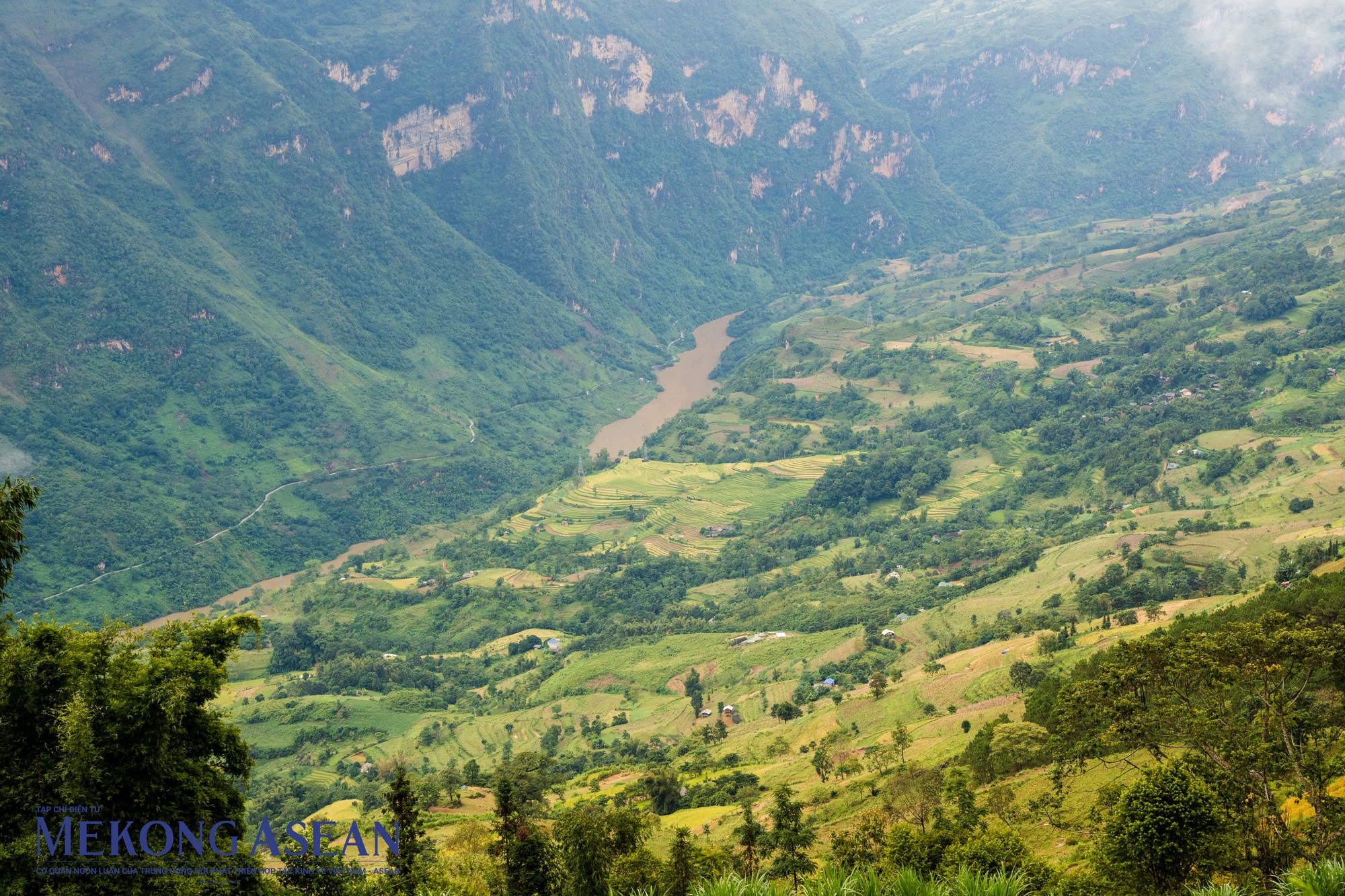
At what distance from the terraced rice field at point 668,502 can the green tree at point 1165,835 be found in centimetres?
8842

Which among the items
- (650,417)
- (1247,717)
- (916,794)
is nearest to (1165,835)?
(1247,717)

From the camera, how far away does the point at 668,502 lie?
125m

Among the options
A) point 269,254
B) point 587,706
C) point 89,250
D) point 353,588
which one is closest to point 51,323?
point 89,250

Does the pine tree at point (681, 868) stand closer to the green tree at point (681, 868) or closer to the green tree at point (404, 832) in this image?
the green tree at point (681, 868)

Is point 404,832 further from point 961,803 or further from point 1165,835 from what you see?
point 961,803

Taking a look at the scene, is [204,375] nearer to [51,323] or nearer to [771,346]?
[51,323]

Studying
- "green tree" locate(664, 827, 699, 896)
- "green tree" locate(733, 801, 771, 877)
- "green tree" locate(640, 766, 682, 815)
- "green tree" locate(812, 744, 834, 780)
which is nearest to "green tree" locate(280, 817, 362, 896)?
"green tree" locate(664, 827, 699, 896)

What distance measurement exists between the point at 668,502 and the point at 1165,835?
103 m

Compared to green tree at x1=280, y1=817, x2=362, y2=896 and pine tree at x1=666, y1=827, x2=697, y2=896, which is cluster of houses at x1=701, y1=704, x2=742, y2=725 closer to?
pine tree at x1=666, y1=827, x2=697, y2=896

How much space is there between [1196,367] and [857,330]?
62506 mm

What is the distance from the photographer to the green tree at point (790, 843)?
34.9 m

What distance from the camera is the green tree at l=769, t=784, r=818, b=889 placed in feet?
114

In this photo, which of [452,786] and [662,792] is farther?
[662,792]

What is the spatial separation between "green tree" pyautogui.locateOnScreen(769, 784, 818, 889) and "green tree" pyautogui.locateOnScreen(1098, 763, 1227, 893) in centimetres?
1266
